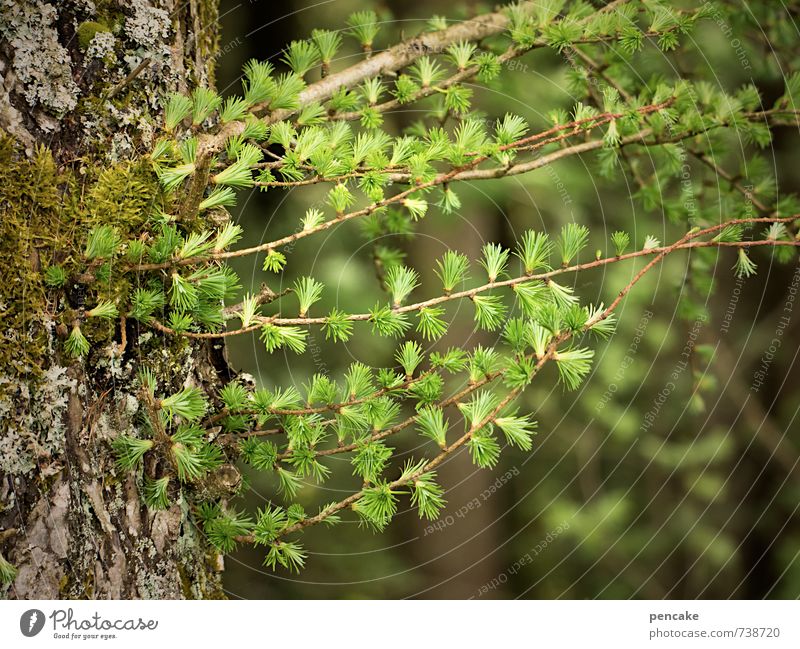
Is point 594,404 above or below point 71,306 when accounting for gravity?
above

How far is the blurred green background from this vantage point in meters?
1.67

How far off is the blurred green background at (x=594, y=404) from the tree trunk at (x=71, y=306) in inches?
26.3

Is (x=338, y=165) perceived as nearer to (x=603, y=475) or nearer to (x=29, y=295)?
(x=29, y=295)

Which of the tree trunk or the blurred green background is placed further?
the blurred green background

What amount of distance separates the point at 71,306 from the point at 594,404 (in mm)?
1660

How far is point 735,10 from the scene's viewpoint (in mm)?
1340

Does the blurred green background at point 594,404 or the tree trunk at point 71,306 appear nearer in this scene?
the tree trunk at point 71,306

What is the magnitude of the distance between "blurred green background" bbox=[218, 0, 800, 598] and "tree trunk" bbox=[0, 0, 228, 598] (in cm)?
67

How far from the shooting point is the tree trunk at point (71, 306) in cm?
76

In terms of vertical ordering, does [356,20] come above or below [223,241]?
above

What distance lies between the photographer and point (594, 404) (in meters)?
2.12

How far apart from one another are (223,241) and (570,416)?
1.87 metres
